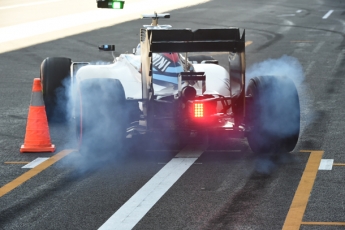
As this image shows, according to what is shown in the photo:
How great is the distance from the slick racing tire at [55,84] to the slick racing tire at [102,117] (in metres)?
2.68

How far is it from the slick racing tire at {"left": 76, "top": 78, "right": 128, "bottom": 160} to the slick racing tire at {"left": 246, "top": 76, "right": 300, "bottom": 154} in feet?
5.07

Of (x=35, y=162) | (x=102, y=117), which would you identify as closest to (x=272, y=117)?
(x=102, y=117)

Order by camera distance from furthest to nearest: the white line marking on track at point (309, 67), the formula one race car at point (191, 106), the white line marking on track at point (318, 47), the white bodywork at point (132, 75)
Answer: the white line marking on track at point (318, 47) → the white line marking on track at point (309, 67) → the white bodywork at point (132, 75) → the formula one race car at point (191, 106)

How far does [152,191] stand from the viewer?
28.9ft

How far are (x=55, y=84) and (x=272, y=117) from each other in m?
3.89

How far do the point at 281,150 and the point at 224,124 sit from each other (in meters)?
0.75

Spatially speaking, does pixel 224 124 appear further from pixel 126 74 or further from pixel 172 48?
pixel 126 74

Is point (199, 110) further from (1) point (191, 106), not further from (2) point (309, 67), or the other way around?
(2) point (309, 67)

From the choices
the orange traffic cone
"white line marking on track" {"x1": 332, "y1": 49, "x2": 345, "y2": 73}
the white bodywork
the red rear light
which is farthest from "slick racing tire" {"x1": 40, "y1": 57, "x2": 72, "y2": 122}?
"white line marking on track" {"x1": 332, "y1": 49, "x2": 345, "y2": 73}

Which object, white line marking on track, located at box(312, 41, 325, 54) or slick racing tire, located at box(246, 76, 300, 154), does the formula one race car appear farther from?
white line marking on track, located at box(312, 41, 325, 54)

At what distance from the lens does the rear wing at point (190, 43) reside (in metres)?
10.3

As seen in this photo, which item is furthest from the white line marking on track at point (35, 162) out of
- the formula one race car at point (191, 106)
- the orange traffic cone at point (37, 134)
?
the formula one race car at point (191, 106)

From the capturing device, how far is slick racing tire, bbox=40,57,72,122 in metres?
13.0

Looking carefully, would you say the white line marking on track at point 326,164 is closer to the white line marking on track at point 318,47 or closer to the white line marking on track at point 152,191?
the white line marking on track at point 152,191
